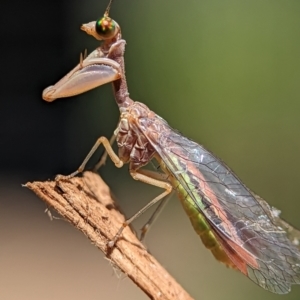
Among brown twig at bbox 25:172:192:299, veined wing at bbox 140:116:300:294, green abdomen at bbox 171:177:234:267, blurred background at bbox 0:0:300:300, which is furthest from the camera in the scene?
blurred background at bbox 0:0:300:300

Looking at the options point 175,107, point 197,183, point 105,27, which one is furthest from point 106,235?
point 175,107

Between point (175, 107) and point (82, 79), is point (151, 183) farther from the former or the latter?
point (175, 107)

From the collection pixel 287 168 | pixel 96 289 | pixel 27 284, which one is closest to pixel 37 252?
pixel 27 284

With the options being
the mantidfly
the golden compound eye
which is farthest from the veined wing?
the golden compound eye

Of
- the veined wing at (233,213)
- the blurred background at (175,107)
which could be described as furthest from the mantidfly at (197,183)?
the blurred background at (175,107)

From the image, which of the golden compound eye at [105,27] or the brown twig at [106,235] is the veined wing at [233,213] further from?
the golden compound eye at [105,27]

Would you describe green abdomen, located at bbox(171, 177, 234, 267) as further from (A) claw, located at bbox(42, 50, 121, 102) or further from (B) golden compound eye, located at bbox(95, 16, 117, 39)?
(B) golden compound eye, located at bbox(95, 16, 117, 39)
